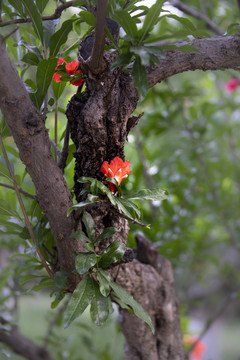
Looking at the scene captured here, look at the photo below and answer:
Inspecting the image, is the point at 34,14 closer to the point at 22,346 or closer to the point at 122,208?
the point at 122,208

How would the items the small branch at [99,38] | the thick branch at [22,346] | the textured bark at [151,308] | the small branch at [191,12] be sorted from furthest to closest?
the small branch at [191,12]
the thick branch at [22,346]
the textured bark at [151,308]
the small branch at [99,38]

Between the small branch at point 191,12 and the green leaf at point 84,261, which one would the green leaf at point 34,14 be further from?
Answer: the small branch at point 191,12

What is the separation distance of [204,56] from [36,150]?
320mm

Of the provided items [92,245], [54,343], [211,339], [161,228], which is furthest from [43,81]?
[211,339]

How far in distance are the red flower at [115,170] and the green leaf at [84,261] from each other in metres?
0.11

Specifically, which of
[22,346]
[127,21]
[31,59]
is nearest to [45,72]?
[31,59]

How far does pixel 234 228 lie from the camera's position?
75.6 inches

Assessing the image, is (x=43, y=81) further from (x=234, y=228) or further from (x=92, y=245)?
(x=234, y=228)

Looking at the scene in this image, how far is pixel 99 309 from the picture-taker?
1.77 ft

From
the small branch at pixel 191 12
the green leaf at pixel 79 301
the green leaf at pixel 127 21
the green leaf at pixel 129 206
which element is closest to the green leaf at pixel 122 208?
the green leaf at pixel 129 206

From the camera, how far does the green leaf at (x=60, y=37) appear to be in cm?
61

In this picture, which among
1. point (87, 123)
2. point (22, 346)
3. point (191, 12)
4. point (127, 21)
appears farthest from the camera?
point (191, 12)

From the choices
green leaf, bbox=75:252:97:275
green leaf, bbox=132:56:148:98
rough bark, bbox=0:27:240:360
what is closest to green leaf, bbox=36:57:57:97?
rough bark, bbox=0:27:240:360

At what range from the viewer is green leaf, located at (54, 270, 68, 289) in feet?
2.01
